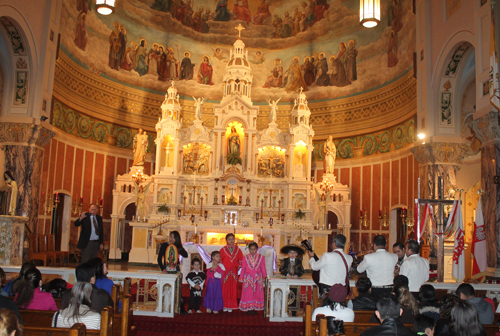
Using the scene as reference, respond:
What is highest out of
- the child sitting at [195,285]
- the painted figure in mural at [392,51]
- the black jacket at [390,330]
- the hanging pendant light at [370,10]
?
the painted figure in mural at [392,51]

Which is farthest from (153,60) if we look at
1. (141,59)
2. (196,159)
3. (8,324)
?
(8,324)

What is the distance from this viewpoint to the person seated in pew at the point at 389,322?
14.6 ft

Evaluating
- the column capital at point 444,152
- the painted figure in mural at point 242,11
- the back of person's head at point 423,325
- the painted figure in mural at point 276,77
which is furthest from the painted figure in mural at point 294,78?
the back of person's head at point 423,325

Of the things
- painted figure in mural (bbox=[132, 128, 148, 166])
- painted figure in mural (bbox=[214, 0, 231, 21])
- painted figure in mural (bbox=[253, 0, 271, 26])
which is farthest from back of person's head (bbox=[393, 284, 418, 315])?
painted figure in mural (bbox=[214, 0, 231, 21])

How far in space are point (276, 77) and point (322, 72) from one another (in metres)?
2.52

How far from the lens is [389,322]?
4.50 m

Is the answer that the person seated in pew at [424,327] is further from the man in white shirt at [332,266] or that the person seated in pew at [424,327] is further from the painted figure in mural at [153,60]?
the painted figure in mural at [153,60]

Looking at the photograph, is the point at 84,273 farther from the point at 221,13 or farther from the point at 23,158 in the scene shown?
the point at 221,13

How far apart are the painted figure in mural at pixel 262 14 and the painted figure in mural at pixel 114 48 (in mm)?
7201

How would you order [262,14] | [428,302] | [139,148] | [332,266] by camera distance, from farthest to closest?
[262,14] → [139,148] → [332,266] → [428,302]

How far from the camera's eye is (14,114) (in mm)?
15023

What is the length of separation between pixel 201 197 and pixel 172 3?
1058cm

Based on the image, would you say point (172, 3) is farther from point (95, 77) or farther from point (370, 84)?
point (370, 84)

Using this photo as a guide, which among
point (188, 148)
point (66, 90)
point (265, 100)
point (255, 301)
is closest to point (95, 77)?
point (66, 90)
